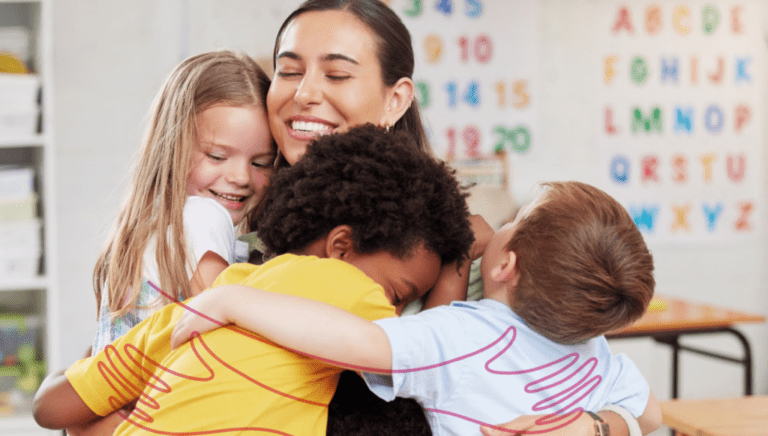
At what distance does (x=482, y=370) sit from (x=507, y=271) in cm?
15

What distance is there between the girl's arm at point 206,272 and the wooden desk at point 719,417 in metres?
1.01

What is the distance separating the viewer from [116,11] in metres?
3.62

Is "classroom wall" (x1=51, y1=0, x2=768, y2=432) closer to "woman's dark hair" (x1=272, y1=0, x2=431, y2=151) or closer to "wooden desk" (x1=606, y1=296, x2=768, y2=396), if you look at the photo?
"wooden desk" (x1=606, y1=296, x2=768, y2=396)

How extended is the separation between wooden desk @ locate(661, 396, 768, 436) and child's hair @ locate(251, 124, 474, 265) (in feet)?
2.50

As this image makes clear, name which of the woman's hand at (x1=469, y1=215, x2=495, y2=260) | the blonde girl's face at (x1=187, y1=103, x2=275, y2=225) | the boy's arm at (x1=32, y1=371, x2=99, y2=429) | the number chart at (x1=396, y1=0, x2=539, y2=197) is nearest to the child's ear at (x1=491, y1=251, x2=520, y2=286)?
the woman's hand at (x1=469, y1=215, x2=495, y2=260)

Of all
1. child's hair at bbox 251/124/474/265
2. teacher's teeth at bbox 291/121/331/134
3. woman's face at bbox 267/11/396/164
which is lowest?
child's hair at bbox 251/124/474/265

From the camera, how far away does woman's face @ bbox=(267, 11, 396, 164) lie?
52.0 inches

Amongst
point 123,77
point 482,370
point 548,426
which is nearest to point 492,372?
point 482,370

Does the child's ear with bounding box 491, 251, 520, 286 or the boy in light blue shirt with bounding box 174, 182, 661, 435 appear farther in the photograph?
the child's ear with bounding box 491, 251, 520, 286

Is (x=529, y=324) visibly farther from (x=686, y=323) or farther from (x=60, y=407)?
(x=686, y=323)

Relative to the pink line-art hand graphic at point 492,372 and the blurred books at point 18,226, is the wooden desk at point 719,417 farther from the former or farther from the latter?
the blurred books at point 18,226

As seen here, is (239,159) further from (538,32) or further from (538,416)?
(538,32)

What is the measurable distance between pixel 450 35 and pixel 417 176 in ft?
10.5

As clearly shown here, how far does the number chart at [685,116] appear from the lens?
166 inches
